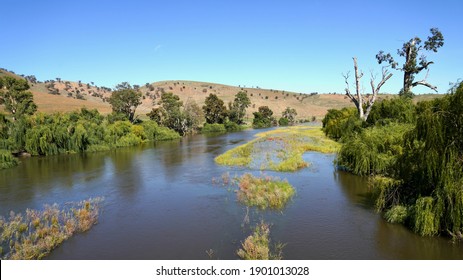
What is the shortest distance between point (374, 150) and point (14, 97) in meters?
62.2

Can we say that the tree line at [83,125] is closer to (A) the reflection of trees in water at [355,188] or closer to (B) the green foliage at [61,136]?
(B) the green foliage at [61,136]

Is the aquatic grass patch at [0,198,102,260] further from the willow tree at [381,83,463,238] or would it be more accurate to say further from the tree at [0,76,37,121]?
the tree at [0,76,37,121]

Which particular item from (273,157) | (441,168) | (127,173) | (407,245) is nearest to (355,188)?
(407,245)

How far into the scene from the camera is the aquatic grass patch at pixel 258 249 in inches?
503

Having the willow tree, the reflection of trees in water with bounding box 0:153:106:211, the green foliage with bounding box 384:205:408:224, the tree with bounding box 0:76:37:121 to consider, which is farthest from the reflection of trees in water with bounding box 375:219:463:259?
the tree with bounding box 0:76:37:121

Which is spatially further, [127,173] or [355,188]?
Result: [127,173]

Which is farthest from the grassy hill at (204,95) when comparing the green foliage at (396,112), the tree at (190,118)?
the green foliage at (396,112)

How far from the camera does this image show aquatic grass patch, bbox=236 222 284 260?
12773 millimetres

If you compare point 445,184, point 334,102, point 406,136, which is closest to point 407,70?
point 406,136

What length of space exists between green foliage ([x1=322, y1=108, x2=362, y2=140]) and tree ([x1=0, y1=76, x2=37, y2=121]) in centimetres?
5430

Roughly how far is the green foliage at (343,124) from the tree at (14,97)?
178ft

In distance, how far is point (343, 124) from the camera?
158ft

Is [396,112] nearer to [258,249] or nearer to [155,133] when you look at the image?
[258,249]

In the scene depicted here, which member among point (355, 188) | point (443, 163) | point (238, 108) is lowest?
point (355, 188)
